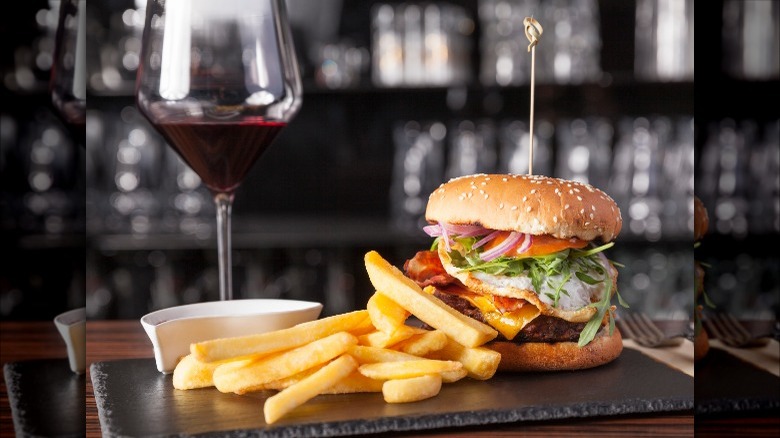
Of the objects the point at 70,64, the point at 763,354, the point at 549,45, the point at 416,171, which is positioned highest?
the point at 549,45

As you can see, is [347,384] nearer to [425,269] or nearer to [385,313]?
[385,313]

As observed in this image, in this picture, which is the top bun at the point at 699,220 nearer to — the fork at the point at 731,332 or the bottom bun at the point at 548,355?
the fork at the point at 731,332

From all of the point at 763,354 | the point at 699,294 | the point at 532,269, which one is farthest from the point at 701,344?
the point at 532,269

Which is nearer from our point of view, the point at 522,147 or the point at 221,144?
the point at 221,144

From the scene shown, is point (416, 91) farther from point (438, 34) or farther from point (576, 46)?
point (576, 46)

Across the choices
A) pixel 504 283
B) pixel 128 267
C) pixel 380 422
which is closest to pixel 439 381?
pixel 380 422

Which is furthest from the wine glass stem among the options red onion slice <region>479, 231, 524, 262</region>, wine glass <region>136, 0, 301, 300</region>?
red onion slice <region>479, 231, 524, 262</region>
